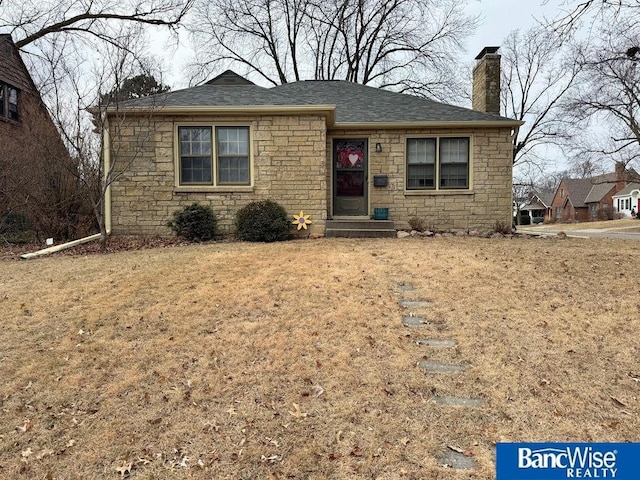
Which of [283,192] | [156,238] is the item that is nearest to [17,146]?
[156,238]

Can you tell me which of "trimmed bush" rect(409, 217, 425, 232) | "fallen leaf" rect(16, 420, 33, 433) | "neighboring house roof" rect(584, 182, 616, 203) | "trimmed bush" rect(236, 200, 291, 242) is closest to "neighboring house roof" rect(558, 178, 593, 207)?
"neighboring house roof" rect(584, 182, 616, 203)

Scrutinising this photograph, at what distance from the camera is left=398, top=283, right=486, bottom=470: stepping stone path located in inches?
97.7

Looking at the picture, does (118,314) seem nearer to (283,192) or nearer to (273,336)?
(273,336)

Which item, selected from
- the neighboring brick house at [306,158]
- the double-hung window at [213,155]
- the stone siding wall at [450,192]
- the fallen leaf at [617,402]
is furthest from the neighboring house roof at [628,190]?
the fallen leaf at [617,402]

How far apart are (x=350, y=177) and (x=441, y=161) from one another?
8.20 ft

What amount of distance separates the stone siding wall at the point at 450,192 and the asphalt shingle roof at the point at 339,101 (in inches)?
17.5

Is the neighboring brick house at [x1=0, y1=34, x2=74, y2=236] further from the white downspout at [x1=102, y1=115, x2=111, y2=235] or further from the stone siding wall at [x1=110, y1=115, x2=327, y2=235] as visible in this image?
the stone siding wall at [x1=110, y1=115, x2=327, y2=235]

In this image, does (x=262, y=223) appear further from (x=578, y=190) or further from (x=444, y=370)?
(x=578, y=190)

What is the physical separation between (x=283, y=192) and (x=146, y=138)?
3.50 meters

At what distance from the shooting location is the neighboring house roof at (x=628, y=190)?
4618 centimetres

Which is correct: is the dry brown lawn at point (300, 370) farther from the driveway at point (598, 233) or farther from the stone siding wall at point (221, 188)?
the driveway at point (598, 233)

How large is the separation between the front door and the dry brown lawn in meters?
5.50

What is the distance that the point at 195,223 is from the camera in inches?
381

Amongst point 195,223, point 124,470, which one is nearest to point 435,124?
point 195,223
